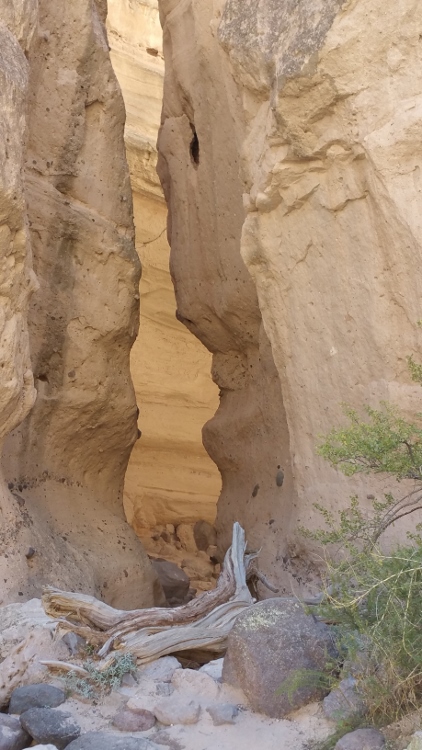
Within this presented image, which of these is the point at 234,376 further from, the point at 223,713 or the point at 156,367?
the point at 223,713

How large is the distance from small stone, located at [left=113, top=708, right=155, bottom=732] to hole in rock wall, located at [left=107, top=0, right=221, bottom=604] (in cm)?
668

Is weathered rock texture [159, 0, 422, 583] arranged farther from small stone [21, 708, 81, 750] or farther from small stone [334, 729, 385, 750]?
small stone [21, 708, 81, 750]

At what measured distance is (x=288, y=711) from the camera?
302 centimetres

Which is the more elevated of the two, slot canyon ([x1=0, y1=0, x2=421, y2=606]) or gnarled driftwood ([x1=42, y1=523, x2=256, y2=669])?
slot canyon ([x1=0, y1=0, x2=421, y2=606])

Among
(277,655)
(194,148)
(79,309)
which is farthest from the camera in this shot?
(194,148)

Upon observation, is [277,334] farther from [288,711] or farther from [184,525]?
[184,525]

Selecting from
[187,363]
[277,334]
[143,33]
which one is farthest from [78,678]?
[143,33]

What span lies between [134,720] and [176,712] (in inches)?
6.0

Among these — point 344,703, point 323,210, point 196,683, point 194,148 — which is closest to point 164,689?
point 196,683

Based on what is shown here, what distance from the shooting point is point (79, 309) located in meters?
5.99

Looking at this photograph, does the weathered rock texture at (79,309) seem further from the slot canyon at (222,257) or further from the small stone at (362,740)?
the small stone at (362,740)

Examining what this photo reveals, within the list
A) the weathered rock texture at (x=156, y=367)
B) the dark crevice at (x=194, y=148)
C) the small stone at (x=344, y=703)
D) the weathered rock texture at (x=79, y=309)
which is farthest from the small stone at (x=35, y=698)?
the weathered rock texture at (x=156, y=367)

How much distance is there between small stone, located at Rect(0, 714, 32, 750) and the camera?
115 inches

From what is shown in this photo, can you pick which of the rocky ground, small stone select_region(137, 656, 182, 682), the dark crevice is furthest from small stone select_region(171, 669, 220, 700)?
the dark crevice
